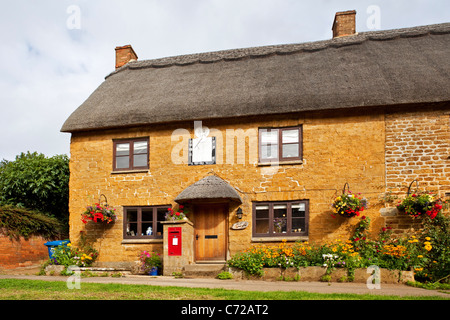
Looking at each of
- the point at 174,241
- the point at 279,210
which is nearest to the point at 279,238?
the point at 279,210

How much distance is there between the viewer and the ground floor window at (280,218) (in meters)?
13.3

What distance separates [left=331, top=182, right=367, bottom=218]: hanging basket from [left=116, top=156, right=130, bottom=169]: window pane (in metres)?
7.05

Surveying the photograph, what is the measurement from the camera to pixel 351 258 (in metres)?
11.6

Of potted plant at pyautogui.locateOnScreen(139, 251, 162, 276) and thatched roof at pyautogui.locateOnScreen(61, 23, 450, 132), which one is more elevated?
thatched roof at pyautogui.locateOnScreen(61, 23, 450, 132)

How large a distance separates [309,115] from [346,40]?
15.2 ft

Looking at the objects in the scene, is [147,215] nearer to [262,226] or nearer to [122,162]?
[122,162]

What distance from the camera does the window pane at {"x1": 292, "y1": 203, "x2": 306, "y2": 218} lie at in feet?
43.8

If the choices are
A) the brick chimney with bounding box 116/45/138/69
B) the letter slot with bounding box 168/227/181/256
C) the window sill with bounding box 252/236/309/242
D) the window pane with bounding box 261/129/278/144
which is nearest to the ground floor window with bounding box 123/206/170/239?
the letter slot with bounding box 168/227/181/256

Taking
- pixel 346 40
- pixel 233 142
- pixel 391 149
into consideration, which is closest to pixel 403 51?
pixel 346 40

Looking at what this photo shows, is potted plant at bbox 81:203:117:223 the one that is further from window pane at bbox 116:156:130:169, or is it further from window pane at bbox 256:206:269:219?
window pane at bbox 256:206:269:219

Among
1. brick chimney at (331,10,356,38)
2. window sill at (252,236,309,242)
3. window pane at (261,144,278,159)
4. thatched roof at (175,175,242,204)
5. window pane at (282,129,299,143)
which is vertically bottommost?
window sill at (252,236,309,242)

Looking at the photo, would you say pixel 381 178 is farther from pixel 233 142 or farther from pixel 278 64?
pixel 278 64

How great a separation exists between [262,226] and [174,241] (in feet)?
9.09

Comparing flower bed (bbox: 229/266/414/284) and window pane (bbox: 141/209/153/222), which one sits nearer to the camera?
flower bed (bbox: 229/266/414/284)
